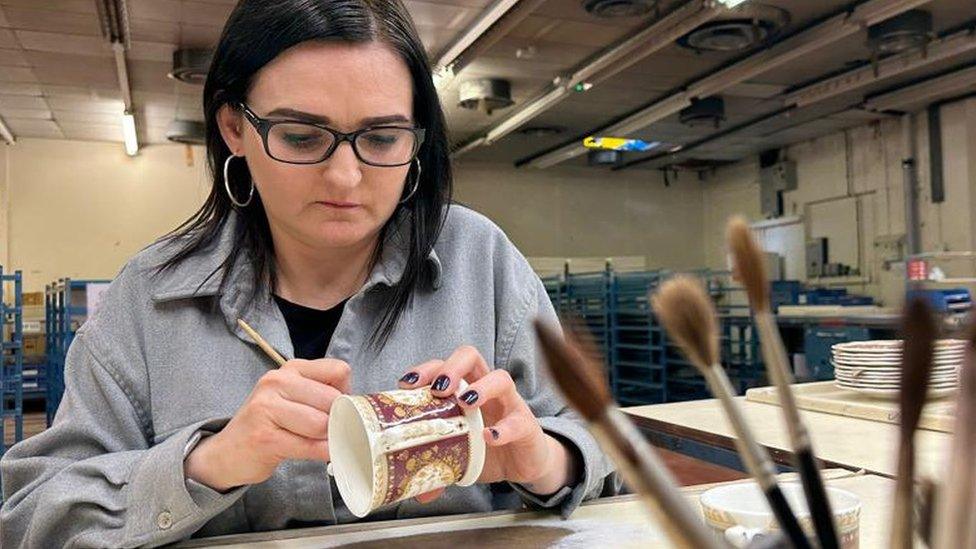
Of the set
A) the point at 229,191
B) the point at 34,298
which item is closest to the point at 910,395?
the point at 229,191

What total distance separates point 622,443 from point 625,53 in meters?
6.56

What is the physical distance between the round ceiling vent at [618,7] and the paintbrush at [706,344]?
566 centimetres

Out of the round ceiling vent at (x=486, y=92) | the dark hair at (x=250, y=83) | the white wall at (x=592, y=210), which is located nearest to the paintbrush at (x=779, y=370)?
the dark hair at (x=250, y=83)

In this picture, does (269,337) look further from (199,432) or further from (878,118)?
(878,118)

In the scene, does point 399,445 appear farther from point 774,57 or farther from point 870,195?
point 870,195

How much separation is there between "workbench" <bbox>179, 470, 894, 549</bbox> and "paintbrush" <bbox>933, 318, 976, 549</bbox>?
67 centimetres

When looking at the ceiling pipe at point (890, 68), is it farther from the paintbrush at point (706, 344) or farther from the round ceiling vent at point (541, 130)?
the paintbrush at point (706, 344)

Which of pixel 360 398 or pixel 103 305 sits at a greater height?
pixel 103 305

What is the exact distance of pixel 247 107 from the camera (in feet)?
3.72

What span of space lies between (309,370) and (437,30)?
5.63 m

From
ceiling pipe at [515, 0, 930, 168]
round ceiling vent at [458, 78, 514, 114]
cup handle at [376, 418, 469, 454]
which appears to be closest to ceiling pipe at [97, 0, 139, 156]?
round ceiling vent at [458, 78, 514, 114]

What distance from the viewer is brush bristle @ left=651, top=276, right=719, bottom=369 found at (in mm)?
331

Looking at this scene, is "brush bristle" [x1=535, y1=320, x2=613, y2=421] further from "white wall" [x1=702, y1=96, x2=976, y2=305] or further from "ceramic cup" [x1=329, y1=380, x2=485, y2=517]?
"white wall" [x1=702, y1=96, x2=976, y2=305]

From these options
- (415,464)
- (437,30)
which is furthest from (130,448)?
(437,30)
